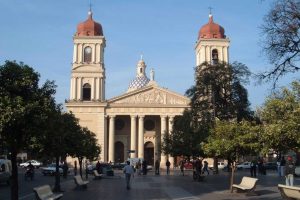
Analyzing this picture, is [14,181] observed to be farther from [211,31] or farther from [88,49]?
[211,31]

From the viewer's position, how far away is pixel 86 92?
8881 cm

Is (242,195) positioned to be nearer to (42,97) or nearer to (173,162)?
(42,97)

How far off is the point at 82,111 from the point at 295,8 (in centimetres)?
7168

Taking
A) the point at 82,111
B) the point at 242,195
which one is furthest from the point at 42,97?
the point at 82,111

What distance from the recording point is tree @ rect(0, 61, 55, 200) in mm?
15203

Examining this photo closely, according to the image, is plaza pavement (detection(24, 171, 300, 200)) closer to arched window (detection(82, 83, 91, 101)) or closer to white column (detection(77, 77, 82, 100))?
white column (detection(77, 77, 82, 100))

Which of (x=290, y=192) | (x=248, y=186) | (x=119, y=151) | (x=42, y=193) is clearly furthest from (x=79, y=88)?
(x=290, y=192)

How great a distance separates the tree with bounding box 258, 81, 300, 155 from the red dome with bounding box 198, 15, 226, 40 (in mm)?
70266

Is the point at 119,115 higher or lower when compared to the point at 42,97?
higher

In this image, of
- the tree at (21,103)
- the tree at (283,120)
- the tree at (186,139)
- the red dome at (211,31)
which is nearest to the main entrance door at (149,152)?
the red dome at (211,31)

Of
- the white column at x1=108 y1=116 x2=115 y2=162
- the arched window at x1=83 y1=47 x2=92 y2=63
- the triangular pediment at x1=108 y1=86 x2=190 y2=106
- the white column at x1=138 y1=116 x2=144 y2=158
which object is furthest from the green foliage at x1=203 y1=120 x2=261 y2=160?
the arched window at x1=83 y1=47 x2=92 y2=63

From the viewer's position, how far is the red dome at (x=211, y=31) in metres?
87.8

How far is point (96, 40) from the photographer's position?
87.5 m

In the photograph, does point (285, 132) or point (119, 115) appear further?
point (119, 115)
